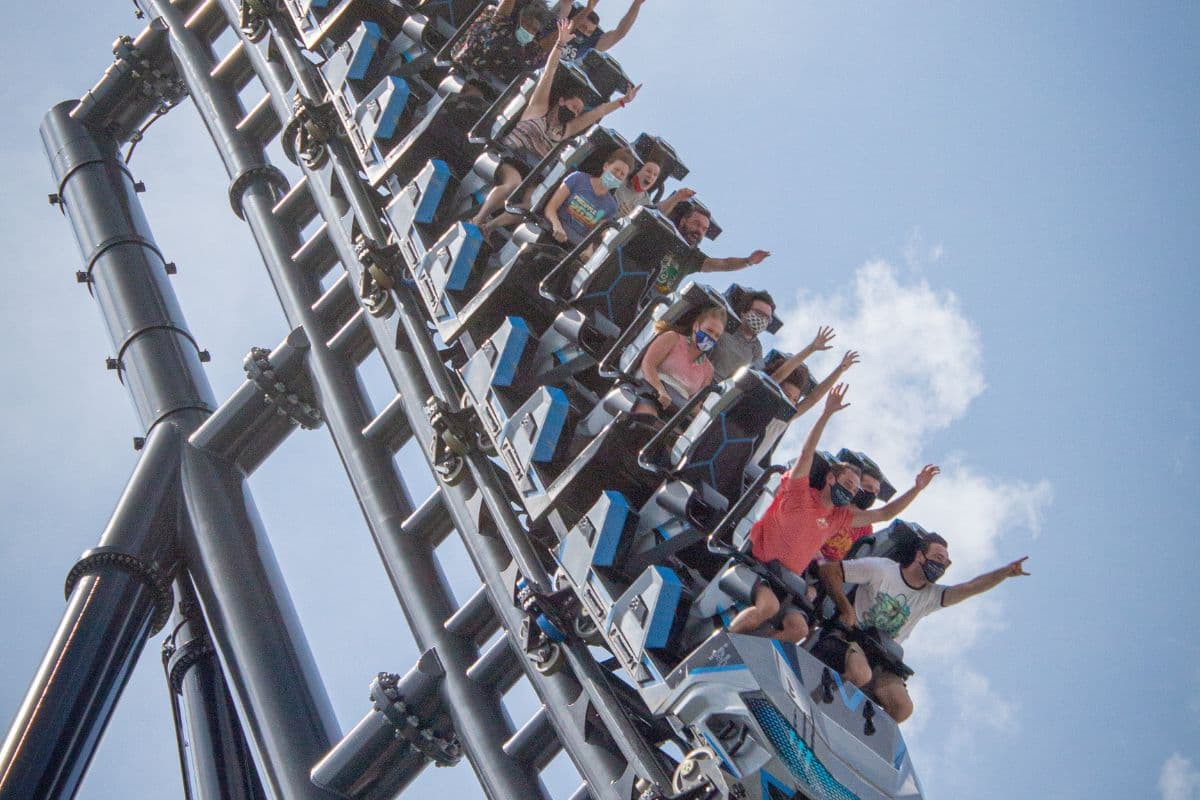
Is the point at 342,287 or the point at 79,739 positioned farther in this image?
the point at 342,287

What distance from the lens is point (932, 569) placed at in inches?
241

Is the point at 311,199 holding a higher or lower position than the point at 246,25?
lower

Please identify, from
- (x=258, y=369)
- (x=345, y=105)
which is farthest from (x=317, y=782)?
(x=345, y=105)

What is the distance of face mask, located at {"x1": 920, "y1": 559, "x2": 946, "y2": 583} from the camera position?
612 cm

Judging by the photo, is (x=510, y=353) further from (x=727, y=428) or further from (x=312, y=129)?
(x=312, y=129)

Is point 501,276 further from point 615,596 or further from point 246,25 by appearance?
point 246,25

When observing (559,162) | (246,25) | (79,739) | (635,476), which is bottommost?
(635,476)

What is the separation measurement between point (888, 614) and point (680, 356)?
1.36m

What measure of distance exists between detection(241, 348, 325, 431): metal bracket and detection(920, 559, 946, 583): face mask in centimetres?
329

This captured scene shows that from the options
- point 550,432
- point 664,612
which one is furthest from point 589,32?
point 664,612

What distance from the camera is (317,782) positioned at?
6.62 meters

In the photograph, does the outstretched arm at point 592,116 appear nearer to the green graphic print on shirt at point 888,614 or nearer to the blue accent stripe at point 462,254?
the blue accent stripe at point 462,254

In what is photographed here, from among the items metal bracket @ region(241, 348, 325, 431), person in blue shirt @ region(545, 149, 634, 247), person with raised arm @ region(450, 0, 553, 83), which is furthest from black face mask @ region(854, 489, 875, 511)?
person with raised arm @ region(450, 0, 553, 83)

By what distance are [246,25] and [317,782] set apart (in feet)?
16.0
